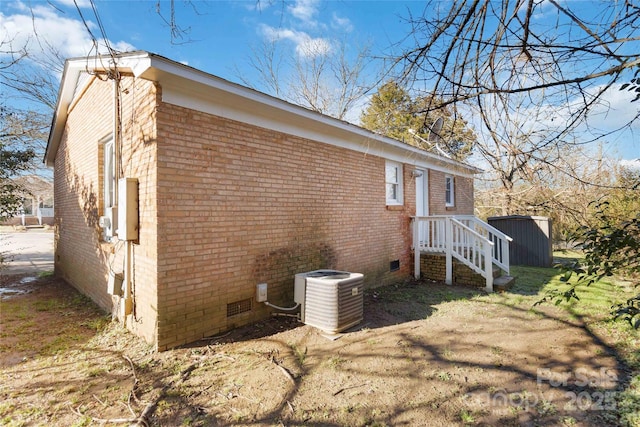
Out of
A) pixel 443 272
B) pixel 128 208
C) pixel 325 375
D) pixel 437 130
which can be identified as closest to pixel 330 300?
pixel 325 375

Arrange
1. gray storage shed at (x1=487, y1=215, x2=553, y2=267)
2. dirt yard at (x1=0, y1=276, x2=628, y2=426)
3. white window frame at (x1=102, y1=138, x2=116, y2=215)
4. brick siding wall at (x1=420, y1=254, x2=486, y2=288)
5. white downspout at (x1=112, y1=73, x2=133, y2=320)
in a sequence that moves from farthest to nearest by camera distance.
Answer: gray storage shed at (x1=487, y1=215, x2=553, y2=267) → brick siding wall at (x1=420, y1=254, x2=486, y2=288) → white window frame at (x1=102, y1=138, x2=116, y2=215) → white downspout at (x1=112, y1=73, x2=133, y2=320) → dirt yard at (x1=0, y1=276, x2=628, y2=426)

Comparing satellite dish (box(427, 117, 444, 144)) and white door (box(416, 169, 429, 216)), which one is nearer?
satellite dish (box(427, 117, 444, 144))

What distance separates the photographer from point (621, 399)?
2.97 m

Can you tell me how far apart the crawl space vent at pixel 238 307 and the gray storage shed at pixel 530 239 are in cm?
1049

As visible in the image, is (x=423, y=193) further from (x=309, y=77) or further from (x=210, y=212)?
(x=309, y=77)

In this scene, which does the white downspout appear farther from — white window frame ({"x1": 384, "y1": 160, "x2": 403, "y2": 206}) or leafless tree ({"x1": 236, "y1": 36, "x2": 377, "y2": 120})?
leafless tree ({"x1": 236, "y1": 36, "x2": 377, "y2": 120})

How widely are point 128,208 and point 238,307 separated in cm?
216

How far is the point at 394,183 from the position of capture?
28.9 feet

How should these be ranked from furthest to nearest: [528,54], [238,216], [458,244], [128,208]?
1. [458,244]
2. [238,216]
3. [128,208]
4. [528,54]

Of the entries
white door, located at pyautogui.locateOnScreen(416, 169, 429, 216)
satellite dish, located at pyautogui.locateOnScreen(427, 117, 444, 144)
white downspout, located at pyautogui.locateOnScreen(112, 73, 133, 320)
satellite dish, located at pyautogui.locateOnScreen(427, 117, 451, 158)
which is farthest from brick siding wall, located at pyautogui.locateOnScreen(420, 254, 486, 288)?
white downspout, located at pyautogui.locateOnScreen(112, 73, 133, 320)

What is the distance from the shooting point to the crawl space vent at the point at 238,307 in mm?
4813

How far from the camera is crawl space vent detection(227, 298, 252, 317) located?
4.81 meters

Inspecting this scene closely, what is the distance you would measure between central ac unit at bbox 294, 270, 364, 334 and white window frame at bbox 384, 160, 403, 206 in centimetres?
414

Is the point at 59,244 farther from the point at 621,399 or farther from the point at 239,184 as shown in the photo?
the point at 621,399
